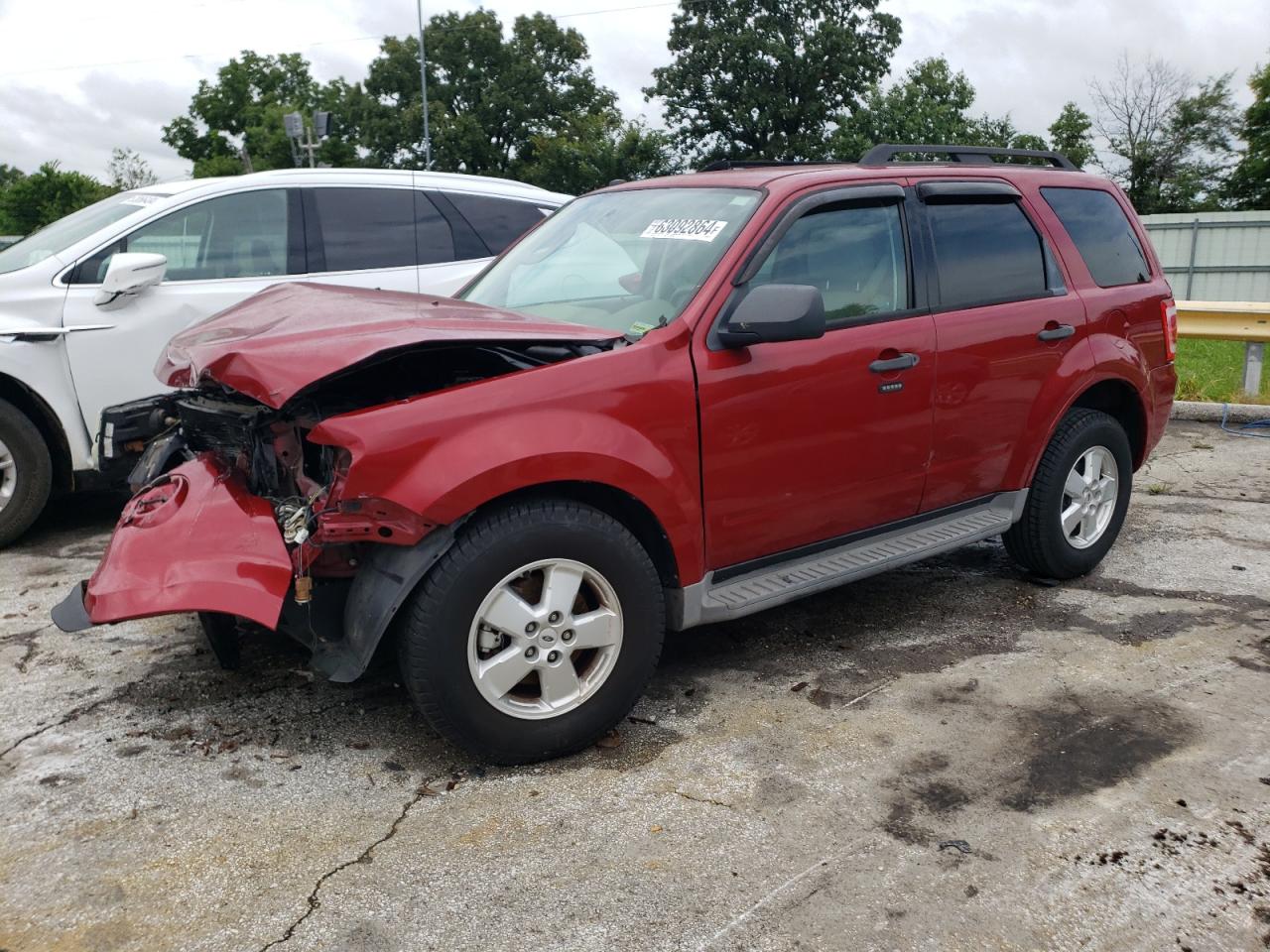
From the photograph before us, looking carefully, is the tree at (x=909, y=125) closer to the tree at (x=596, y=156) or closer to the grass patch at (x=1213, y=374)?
the tree at (x=596, y=156)

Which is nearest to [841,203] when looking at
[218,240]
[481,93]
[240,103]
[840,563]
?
[840,563]

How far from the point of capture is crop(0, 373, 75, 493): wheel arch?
5.61m

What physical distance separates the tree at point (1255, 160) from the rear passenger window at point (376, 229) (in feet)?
160

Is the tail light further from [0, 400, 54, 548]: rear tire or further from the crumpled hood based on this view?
[0, 400, 54, 548]: rear tire

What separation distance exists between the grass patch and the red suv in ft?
17.5

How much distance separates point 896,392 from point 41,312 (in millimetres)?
4314

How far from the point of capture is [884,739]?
3582mm

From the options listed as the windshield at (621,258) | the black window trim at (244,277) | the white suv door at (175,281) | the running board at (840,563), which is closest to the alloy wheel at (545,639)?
A: the running board at (840,563)

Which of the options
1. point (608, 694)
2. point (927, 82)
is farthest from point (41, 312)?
point (927, 82)

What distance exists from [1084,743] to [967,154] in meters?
2.84

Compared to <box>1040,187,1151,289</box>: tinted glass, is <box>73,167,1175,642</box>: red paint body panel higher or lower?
lower

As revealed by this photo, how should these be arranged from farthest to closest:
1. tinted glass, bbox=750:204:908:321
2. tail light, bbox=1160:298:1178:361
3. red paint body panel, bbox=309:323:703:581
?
tail light, bbox=1160:298:1178:361 < tinted glass, bbox=750:204:908:321 < red paint body panel, bbox=309:323:703:581

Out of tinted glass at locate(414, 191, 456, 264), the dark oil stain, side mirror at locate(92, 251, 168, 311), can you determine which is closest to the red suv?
the dark oil stain

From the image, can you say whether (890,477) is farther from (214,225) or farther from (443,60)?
(443,60)
